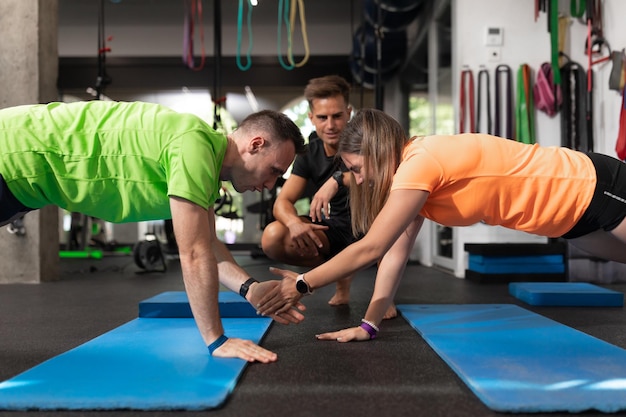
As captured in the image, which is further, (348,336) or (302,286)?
(348,336)

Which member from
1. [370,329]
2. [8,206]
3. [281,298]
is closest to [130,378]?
[281,298]

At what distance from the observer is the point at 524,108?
4539mm

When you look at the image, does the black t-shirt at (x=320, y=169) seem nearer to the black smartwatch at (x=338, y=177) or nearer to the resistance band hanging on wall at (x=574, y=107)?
the black smartwatch at (x=338, y=177)

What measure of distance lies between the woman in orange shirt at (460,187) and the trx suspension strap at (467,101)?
270cm

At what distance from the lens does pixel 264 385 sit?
1.51m

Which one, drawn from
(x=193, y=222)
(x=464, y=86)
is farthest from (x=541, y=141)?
(x=193, y=222)

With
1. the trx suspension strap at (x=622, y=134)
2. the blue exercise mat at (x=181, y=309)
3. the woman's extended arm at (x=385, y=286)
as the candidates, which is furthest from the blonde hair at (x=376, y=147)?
the trx suspension strap at (x=622, y=134)

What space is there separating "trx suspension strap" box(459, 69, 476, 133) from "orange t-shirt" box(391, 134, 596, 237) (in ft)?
9.04

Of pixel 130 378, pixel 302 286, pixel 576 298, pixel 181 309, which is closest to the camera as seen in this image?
pixel 130 378

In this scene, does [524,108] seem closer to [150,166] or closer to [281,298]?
[281,298]

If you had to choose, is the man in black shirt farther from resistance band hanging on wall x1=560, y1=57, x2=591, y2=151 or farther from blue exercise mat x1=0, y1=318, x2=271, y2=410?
resistance band hanging on wall x1=560, y1=57, x2=591, y2=151

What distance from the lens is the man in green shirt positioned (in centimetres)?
165

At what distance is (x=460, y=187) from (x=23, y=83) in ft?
12.7

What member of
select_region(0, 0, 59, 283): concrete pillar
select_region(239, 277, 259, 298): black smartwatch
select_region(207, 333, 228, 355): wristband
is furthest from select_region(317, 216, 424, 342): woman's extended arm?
select_region(0, 0, 59, 283): concrete pillar
